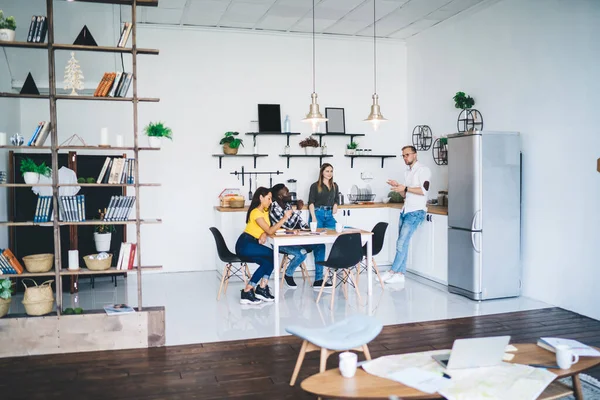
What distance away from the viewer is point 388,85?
917cm

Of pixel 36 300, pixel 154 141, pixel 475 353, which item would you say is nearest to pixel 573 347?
pixel 475 353

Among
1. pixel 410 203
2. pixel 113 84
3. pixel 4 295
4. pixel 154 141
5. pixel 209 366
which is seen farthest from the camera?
pixel 410 203

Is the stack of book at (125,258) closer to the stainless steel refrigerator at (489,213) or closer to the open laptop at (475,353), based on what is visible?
the open laptop at (475,353)

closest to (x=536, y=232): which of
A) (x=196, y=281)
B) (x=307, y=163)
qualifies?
(x=307, y=163)

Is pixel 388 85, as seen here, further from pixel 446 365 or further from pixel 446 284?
pixel 446 365

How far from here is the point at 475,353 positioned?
2857 millimetres

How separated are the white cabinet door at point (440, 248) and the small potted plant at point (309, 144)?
7.68 feet

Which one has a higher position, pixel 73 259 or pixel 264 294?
pixel 73 259

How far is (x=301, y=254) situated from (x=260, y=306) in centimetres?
100

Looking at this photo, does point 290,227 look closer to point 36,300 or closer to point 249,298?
point 249,298

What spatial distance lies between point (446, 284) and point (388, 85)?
3737 mm

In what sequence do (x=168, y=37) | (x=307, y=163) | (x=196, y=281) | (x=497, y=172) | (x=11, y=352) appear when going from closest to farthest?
(x=11, y=352)
(x=497, y=172)
(x=196, y=281)
(x=168, y=37)
(x=307, y=163)

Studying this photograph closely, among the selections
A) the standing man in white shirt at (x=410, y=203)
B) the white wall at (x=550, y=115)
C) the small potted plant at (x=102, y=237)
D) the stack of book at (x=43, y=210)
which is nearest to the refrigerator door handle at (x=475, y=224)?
the white wall at (x=550, y=115)

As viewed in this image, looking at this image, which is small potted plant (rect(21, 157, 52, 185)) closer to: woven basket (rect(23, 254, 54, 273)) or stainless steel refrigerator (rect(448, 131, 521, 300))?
woven basket (rect(23, 254, 54, 273))
